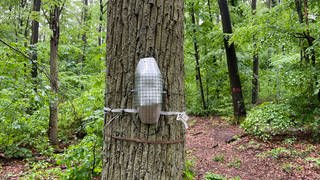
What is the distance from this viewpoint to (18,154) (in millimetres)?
5512

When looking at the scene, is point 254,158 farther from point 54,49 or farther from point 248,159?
point 54,49

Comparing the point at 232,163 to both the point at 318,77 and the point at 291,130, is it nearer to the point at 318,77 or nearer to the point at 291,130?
the point at 291,130

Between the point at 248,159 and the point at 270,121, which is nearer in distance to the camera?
the point at 248,159

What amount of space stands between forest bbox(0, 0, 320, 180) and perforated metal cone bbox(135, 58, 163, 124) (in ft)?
0.12

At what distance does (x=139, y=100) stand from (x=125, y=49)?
31cm

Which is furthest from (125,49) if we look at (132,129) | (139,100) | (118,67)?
(132,129)

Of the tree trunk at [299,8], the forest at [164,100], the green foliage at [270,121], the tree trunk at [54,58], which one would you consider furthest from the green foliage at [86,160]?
the tree trunk at [299,8]

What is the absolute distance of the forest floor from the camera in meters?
4.35

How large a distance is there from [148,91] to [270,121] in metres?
5.63

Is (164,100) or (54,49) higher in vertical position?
(54,49)

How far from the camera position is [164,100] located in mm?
1310

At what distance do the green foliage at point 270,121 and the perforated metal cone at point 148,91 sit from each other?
17.3ft

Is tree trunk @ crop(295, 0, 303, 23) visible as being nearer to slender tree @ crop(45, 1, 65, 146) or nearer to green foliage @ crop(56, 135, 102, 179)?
slender tree @ crop(45, 1, 65, 146)

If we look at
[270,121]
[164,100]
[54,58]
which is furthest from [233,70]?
[164,100]
